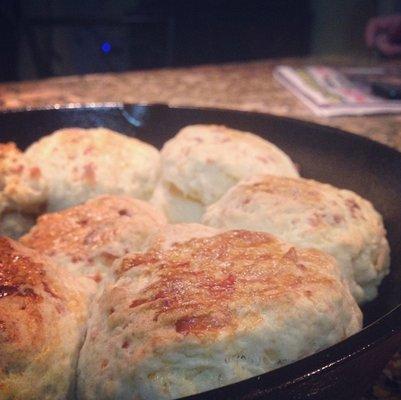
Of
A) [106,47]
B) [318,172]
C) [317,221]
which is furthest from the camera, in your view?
[106,47]

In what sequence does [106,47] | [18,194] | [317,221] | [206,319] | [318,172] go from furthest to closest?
→ [106,47] → [318,172] → [18,194] → [317,221] → [206,319]

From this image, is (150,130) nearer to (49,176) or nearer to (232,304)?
(49,176)

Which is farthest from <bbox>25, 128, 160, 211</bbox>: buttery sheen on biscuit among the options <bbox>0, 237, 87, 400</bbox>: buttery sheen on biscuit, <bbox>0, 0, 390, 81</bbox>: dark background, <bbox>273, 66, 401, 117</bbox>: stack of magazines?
<bbox>0, 0, 390, 81</bbox>: dark background

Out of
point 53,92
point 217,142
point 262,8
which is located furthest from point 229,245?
point 262,8

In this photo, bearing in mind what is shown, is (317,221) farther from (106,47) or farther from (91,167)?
(106,47)

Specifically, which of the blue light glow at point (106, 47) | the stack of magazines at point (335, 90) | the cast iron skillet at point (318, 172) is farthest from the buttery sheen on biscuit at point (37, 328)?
the blue light glow at point (106, 47)

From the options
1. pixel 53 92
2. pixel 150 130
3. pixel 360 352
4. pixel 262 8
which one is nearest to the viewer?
pixel 360 352

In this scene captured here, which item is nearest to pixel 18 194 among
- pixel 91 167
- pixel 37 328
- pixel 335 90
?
pixel 91 167
